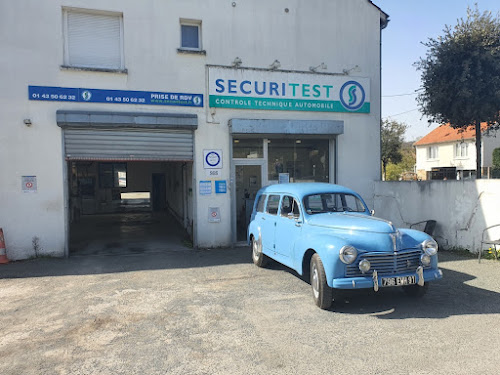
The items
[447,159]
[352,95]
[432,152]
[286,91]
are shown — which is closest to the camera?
[286,91]

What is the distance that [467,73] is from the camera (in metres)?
11.2

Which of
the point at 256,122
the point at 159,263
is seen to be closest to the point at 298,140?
the point at 256,122

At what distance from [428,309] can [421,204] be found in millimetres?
5407

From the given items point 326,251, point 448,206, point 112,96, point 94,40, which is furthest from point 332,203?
point 94,40

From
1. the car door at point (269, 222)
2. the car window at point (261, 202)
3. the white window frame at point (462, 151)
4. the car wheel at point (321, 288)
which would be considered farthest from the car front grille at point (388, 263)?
the white window frame at point (462, 151)

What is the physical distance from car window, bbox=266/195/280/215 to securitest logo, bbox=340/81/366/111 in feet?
16.3

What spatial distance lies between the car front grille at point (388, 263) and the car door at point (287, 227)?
4.34 feet

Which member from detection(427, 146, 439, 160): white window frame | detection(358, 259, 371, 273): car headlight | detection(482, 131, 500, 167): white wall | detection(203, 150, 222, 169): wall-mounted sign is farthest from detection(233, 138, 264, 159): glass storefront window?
detection(427, 146, 439, 160): white window frame

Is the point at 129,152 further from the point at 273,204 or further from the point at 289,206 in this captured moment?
the point at 289,206

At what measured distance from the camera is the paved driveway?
3.87 m

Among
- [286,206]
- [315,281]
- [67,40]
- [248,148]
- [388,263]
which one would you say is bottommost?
[315,281]

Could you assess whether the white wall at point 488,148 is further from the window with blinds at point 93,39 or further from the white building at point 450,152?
the window with blinds at point 93,39

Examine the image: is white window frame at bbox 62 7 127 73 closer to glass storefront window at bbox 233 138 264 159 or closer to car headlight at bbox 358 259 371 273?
glass storefront window at bbox 233 138 264 159

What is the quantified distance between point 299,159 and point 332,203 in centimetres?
470
